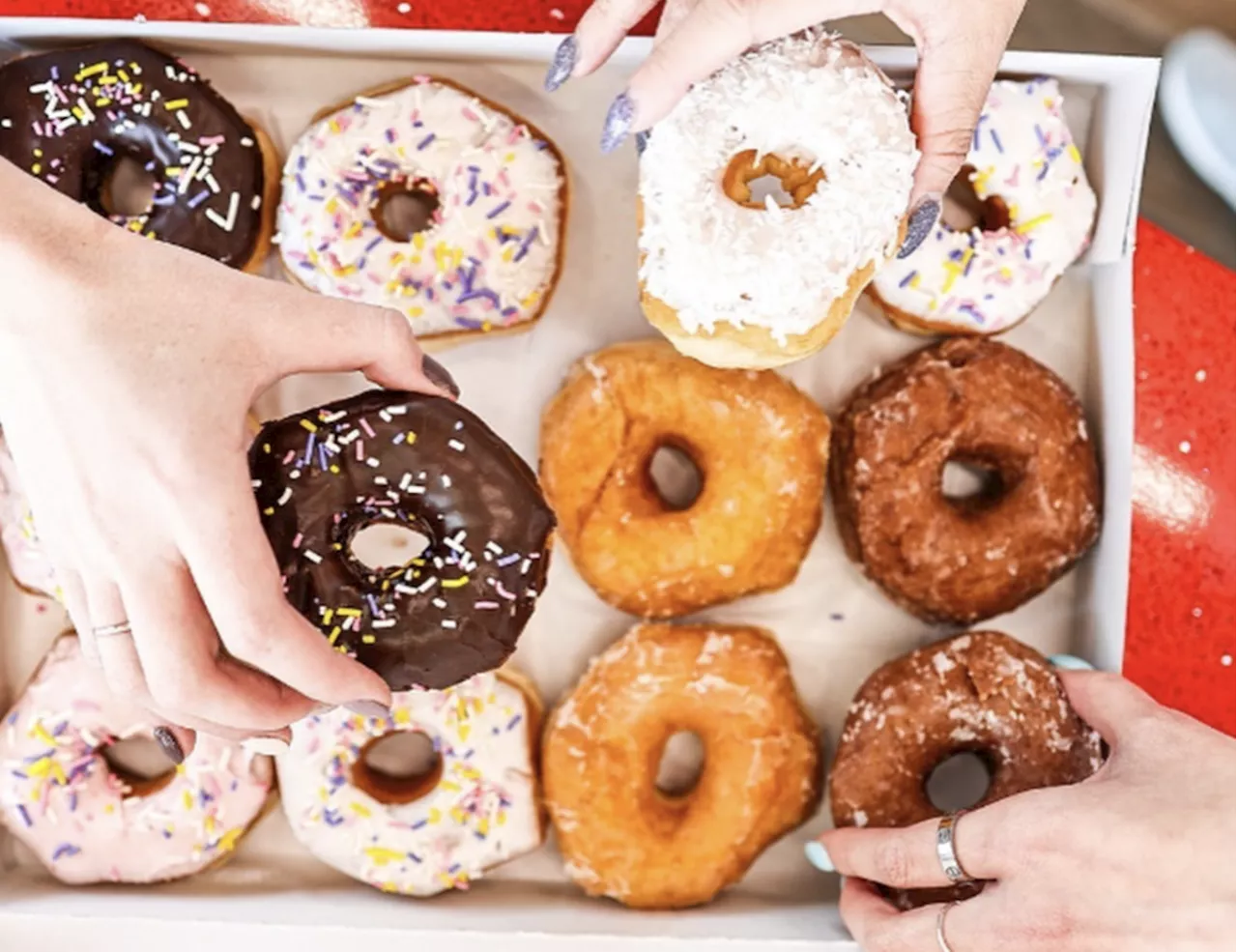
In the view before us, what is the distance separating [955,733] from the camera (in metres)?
1.47

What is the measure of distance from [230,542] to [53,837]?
0.84 metres

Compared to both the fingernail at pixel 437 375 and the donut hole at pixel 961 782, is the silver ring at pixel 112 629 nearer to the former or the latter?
the fingernail at pixel 437 375

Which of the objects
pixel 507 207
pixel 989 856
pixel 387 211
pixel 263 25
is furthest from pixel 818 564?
pixel 263 25

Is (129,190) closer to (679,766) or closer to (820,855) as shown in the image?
(679,766)

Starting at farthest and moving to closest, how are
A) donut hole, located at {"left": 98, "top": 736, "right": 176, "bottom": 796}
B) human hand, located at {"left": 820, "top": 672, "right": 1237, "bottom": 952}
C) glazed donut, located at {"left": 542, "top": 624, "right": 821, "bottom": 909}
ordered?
donut hole, located at {"left": 98, "top": 736, "right": 176, "bottom": 796} < glazed donut, located at {"left": 542, "top": 624, "right": 821, "bottom": 909} < human hand, located at {"left": 820, "top": 672, "right": 1237, "bottom": 952}

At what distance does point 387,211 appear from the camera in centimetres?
162

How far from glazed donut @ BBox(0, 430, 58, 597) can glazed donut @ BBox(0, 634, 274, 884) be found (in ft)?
0.33

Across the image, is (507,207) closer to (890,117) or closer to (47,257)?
(890,117)

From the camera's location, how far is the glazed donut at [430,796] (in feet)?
5.03

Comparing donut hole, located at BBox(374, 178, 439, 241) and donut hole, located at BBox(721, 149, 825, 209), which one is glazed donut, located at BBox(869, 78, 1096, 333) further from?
donut hole, located at BBox(374, 178, 439, 241)

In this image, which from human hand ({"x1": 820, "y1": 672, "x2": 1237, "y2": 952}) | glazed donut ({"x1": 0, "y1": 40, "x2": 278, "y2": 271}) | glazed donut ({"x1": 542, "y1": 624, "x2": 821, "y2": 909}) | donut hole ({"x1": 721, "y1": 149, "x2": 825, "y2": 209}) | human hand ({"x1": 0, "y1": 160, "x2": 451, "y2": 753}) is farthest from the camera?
glazed donut ({"x1": 542, "y1": 624, "x2": 821, "y2": 909})

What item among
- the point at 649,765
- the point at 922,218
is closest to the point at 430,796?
the point at 649,765

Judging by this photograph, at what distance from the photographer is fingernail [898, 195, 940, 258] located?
4.22 feet

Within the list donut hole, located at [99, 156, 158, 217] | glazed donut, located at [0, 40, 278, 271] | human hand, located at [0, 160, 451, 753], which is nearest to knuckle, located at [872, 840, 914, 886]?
human hand, located at [0, 160, 451, 753]
